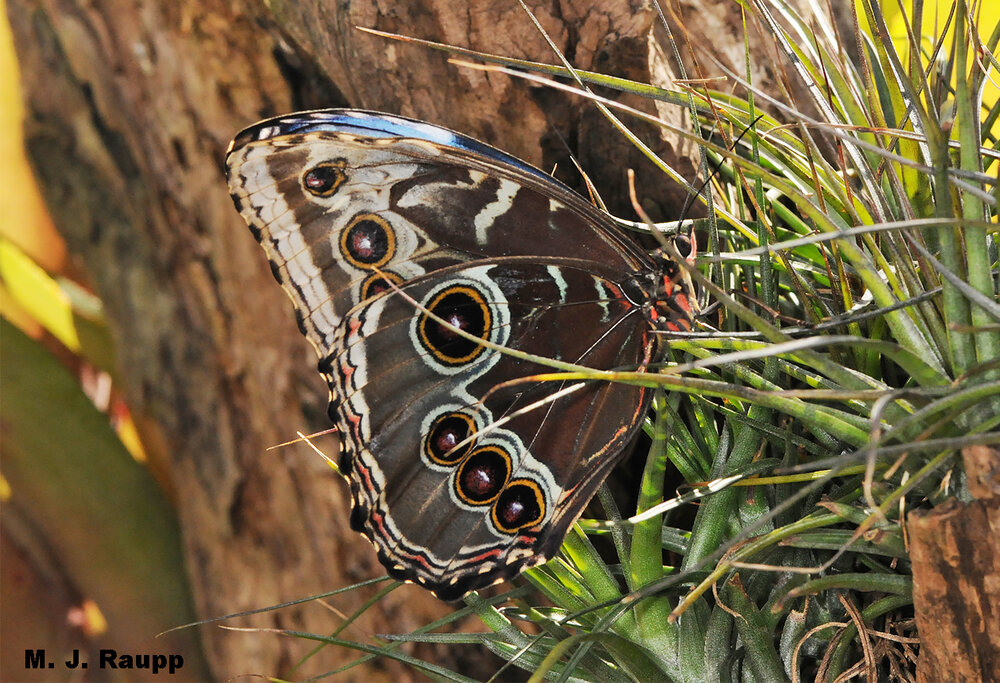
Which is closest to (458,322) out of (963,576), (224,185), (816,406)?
(816,406)

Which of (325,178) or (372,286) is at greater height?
(325,178)

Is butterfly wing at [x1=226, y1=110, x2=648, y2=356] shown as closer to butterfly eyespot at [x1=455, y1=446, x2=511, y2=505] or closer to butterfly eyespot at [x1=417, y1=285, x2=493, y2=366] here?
butterfly eyespot at [x1=417, y1=285, x2=493, y2=366]

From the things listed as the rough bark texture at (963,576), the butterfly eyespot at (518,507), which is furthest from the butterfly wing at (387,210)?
the rough bark texture at (963,576)

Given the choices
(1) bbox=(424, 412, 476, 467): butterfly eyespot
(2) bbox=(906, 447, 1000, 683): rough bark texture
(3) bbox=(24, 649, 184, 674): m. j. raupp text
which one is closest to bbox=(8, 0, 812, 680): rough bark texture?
(3) bbox=(24, 649, 184, 674): m. j. raupp text

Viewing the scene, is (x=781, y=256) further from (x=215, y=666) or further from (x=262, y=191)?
(x=215, y=666)

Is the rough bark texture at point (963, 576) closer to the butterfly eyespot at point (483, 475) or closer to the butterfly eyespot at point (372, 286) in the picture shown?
the butterfly eyespot at point (483, 475)

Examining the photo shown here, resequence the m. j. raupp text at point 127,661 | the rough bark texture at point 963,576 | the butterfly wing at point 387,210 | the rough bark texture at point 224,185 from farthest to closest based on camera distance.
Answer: the m. j. raupp text at point 127,661
the rough bark texture at point 224,185
the butterfly wing at point 387,210
the rough bark texture at point 963,576

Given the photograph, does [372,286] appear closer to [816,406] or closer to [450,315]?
[450,315]
